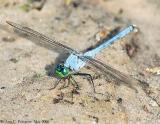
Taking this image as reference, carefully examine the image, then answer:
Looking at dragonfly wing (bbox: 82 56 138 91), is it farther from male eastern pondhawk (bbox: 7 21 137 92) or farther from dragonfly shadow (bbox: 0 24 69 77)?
dragonfly shadow (bbox: 0 24 69 77)

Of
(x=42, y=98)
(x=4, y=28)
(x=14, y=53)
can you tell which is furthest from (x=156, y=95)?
(x=4, y=28)

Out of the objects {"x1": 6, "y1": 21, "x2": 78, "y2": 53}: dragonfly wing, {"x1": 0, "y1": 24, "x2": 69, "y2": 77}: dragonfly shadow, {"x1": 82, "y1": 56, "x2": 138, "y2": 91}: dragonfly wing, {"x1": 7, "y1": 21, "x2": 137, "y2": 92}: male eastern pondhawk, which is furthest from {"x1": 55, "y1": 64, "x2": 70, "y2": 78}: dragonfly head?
{"x1": 6, "y1": 21, "x2": 78, "y2": 53}: dragonfly wing

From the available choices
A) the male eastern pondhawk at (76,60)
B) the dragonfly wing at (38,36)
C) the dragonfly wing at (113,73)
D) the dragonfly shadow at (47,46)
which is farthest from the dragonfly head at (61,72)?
the dragonfly wing at (38,36)

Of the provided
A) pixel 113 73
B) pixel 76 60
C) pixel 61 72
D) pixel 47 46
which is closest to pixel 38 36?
pixel 47 46

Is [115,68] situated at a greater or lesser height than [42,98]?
greater

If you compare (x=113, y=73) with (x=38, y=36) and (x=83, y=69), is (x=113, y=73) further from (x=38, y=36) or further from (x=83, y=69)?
(x=38, y=36)

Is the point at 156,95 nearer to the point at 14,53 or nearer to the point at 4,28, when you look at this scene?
the point at 14,53
